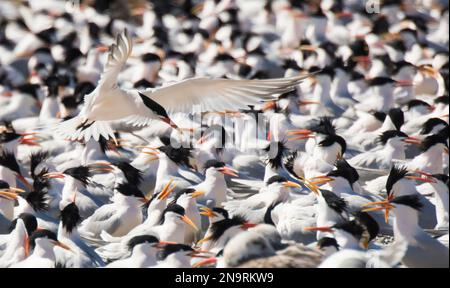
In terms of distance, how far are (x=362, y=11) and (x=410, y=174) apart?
775cm

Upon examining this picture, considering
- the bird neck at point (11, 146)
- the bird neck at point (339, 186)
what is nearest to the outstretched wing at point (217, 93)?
the bird neck at point (339, 186)

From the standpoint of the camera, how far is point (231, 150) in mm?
8289

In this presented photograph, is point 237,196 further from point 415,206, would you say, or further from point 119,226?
point 415,206

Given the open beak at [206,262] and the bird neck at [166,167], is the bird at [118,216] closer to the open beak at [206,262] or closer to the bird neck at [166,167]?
the bird neck at [166,167]

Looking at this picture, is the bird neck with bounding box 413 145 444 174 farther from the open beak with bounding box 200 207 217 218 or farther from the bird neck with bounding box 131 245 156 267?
the bird neck with bounding box 131 245 156 267

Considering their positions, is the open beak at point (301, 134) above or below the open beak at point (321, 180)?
below

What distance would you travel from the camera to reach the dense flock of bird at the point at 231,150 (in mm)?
5789

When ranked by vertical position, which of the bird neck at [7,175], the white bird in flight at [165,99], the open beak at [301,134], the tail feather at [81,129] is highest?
the white bird in flight at [165,99]

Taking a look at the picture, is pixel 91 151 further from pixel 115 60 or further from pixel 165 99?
pixel 115 60

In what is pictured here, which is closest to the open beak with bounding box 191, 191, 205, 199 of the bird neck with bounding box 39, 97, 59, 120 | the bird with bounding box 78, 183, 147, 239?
the bird with bounding box 78, 183, 147, 239

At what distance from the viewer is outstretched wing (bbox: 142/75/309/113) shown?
6.18m

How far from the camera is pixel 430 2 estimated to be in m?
15.5

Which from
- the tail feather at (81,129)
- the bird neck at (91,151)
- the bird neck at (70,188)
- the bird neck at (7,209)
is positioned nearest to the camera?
the tail feather at (81,129)

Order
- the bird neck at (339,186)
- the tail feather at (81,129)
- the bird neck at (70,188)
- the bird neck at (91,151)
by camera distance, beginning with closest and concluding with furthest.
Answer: the tail feather at (81,129), the bird neck at (339,186), the bird neck at (70,188), the bird neck at (91,151)
